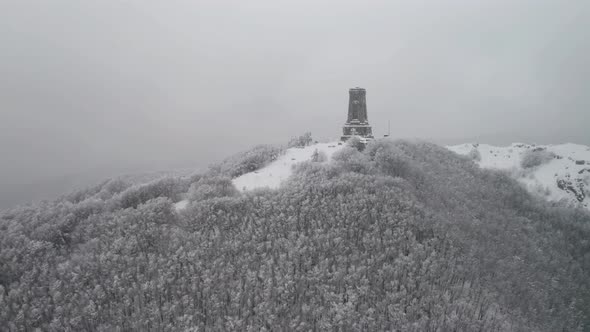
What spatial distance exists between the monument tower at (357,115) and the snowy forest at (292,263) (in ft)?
50.5

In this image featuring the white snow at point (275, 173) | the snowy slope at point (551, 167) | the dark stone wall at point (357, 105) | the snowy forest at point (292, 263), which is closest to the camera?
the snowy forest at point (292, 263)

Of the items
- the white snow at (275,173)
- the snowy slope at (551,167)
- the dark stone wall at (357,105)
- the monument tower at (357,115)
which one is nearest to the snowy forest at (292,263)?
→ the white snow at (275,173)

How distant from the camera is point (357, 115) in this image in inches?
1202

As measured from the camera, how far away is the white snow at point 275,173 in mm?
15102

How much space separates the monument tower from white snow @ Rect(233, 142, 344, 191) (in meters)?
9.71

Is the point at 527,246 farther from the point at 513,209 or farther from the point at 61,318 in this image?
the point at 61,318

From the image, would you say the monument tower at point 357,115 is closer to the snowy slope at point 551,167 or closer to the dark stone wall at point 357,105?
the dark stone wall at point 357,105

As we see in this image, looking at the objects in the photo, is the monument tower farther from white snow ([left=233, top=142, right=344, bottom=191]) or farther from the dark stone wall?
white snow ([left=233, top=142, right=344, bottom=191])

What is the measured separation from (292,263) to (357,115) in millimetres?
24755

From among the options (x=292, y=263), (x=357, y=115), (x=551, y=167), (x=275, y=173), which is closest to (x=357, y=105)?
(x=357, y=115)

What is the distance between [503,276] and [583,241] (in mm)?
10079

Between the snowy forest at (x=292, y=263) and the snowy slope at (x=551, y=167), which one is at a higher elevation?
the snowy forest at (x=292, y=263)

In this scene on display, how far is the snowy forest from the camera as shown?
615 cm

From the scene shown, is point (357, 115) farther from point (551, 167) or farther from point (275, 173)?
point (551, 167)
